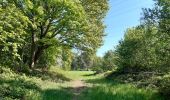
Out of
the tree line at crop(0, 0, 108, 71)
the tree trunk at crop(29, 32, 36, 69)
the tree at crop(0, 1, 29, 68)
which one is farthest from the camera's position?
the tree trunk at crop(29, 32, 36, 69)

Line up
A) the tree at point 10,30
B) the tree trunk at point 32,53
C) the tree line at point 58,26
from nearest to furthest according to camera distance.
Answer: the tree at point 10,30 < the tree line at point 58,26 < the tree trunk at point 32,53

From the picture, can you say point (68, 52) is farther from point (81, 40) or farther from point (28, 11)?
point (28, 11)

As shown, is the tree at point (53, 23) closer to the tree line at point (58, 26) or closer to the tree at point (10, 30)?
the tree line at point (58, 26)

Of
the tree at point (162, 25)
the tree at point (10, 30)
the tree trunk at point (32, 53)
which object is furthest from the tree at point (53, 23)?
the tree at point (162, 25)

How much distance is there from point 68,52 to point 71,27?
1074 cm

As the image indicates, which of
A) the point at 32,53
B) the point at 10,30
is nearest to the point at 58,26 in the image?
the point at 32,53

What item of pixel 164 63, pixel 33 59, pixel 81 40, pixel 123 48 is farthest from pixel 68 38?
pixel 164 63

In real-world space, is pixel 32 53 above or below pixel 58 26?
below

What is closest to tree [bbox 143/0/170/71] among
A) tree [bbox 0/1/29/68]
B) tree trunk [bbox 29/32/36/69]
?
tree [bbox 0/1/29/68]

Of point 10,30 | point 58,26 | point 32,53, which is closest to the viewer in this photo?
point 10,30

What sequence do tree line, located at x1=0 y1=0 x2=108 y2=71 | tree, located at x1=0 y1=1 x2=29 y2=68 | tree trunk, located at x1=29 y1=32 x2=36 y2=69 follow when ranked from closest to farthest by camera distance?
tree, located at x1=0 y1=1 x2=29 y2=68, tree line, located at x1=0 y1=0 x2=108 y2=71, tree trunk, located at x1=29 y1=32 x2=36 y2=69

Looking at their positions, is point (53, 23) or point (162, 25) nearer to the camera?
point (162, 25)

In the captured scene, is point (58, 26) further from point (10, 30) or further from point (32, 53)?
point (10, 30)

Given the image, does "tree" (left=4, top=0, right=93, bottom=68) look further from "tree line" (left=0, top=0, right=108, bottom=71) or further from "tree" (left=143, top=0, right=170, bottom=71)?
"tree" (left=143, top=0, right=170, bottom=71)
